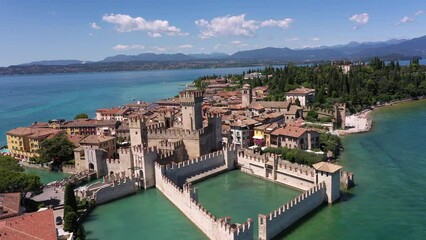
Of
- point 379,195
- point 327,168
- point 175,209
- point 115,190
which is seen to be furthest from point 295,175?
point 115,190

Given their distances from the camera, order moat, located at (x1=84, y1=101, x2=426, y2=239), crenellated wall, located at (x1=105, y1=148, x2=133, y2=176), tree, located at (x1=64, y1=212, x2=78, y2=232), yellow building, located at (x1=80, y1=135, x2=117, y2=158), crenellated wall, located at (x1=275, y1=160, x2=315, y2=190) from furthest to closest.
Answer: yellow building, located at (x1=80, y1=135, x2=117, y2=158)
crenellated wall, located at (x1=105, y1=148, x2=133, y2=176)
crenellated wall, located at (x1=275, y1=160, x2=315, y2=190)
moat, located at (x1=84, y1=101, x2=426, y2=239)
tree, located at (x1=64, y1=212, x2=78, y2=232)

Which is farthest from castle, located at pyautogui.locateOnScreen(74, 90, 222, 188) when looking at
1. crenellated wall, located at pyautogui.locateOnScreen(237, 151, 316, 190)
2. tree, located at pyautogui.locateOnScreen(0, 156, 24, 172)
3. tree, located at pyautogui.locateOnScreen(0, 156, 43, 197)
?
tree, located at pyautogui.locateOnScreen(0, 156, 43, 197)

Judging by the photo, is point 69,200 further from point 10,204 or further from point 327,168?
point 327,168

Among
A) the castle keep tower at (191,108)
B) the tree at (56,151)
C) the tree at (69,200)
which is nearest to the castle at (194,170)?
the castle keep tower at (191,108)

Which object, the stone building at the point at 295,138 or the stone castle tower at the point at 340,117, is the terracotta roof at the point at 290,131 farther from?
the stone castle tower at the point at 340,117

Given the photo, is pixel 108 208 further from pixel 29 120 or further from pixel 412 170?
pixel 29 120

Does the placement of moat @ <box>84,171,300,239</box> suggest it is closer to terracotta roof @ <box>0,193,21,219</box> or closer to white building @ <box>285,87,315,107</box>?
terracotta roof @ <box>0,193,21,219</box>
